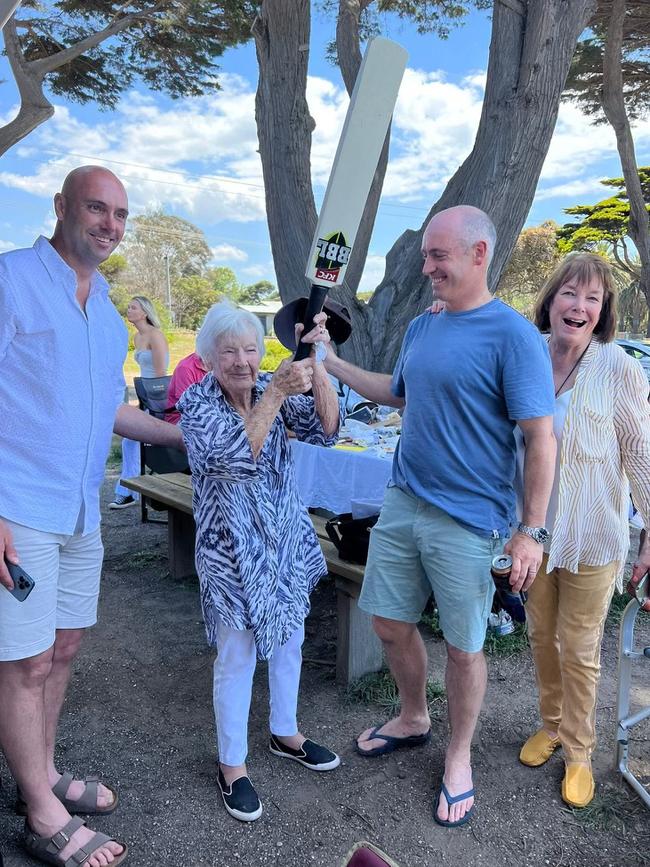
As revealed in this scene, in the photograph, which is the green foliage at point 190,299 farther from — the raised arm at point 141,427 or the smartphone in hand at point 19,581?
the smartphone in hand at point 19,581

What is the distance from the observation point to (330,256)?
2.07 meters

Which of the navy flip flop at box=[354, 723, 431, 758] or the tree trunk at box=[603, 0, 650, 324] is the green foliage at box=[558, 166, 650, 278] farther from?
the navy flip flop at box=[354, 723, 431, 758]

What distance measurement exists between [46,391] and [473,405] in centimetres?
124

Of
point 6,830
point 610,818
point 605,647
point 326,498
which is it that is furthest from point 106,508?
point 610,818

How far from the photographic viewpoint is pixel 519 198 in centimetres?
557

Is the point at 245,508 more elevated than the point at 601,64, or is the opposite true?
the point at 601,64

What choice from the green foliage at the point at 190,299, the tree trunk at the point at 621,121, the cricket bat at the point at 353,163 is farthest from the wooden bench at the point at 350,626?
the green foliage at the point at 190,299

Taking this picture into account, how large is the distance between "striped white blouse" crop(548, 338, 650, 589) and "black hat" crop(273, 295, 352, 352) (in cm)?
85

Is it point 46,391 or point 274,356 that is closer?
point 46,391

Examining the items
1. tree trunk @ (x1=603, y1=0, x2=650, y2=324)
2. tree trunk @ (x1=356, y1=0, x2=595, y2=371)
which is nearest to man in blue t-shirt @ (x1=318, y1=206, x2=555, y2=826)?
tree trunk @ (x1=356, y1=0, x2=595, y2=371)

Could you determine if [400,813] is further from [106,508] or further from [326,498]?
[106,508]

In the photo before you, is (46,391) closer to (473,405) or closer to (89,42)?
(473,405)

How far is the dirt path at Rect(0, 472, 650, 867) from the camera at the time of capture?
2.03 meters

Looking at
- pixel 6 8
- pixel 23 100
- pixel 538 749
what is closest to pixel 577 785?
pixel 538 749
